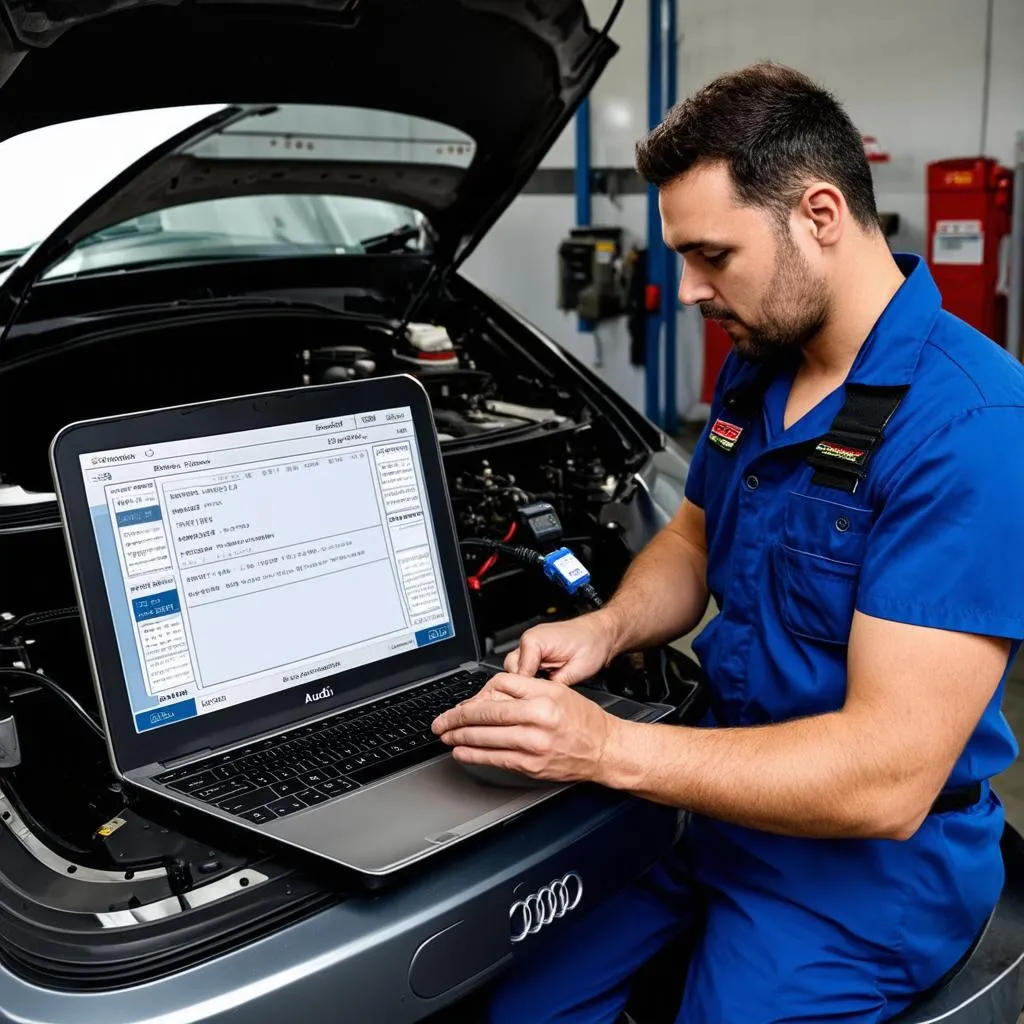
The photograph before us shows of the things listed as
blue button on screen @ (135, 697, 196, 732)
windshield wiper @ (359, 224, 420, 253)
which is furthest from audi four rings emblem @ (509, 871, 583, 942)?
windshield wiper @ (359, 224, 420, 253)

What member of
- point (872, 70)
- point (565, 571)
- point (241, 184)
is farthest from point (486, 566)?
point (872, 70)

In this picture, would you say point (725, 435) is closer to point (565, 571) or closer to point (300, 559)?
point (565, 571)

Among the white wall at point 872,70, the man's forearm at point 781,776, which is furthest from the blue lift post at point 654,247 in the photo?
the man's forearm at point 781,776

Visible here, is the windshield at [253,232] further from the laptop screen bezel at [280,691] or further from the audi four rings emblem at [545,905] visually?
the audi four rings emblem at [545,905]

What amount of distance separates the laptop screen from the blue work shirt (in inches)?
15.6

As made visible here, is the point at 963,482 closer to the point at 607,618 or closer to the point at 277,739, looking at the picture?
the point at 607,618

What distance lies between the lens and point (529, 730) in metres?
1.08

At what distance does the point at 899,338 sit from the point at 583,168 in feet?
17.5

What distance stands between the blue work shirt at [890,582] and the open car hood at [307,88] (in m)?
0.69

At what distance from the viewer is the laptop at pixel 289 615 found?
1.08 meters

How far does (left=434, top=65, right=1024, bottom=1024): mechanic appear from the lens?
1100 mm

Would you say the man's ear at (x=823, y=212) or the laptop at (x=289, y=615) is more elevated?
the man's ear at (x=823, y=212)

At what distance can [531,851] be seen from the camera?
1.08m

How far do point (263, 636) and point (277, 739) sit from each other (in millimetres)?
113
